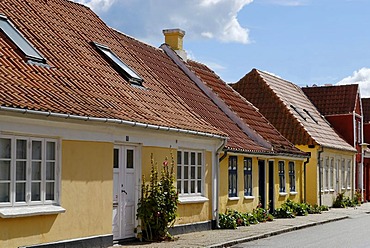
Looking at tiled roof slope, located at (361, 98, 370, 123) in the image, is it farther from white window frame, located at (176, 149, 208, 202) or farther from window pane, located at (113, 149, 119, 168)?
window pane, located at (113, 149, 119, 168)

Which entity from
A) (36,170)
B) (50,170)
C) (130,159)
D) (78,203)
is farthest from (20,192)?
(130,159)

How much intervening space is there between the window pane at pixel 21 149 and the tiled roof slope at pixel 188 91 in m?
9.39

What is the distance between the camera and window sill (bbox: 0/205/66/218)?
1241 cm

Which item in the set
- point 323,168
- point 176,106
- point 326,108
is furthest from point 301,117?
point 176,106

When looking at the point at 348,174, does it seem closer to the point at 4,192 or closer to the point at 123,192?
the point at 123,192

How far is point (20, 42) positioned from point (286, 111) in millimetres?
20598

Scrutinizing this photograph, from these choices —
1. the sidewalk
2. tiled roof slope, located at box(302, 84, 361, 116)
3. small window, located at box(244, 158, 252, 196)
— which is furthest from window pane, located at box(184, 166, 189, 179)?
tiled roof slope, located at box(302, 84, 361, 116)

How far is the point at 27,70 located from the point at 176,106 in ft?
21.5

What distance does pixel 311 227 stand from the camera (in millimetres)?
23953

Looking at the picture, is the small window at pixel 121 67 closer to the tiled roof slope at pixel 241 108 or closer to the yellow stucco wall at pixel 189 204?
the yellow stucco wall at pixel 189 204

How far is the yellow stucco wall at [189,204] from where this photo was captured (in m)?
17.3

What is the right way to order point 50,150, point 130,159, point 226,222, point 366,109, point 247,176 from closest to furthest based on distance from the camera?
point 50,150 < point 130,159 < point 226,222 < point 247,176 < point 366,109

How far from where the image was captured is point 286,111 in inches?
1341

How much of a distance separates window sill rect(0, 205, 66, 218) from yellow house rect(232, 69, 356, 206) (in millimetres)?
20870
